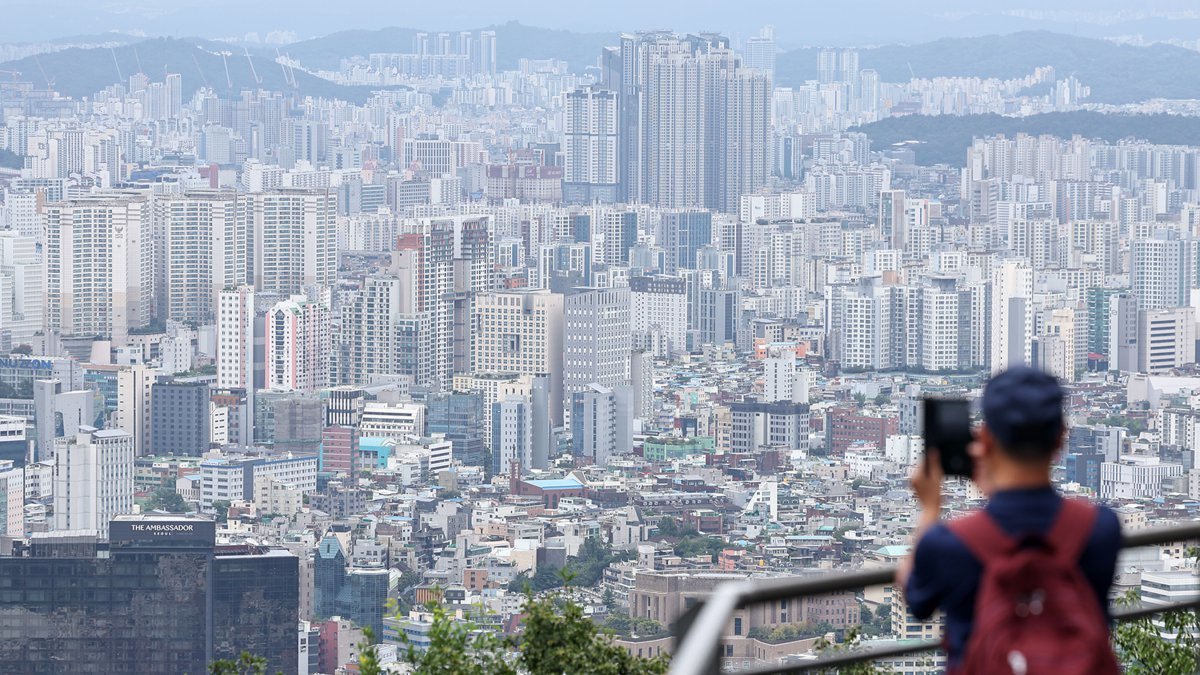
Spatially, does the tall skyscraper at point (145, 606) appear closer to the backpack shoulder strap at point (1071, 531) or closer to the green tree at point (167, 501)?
the green tree at point (167, 501)

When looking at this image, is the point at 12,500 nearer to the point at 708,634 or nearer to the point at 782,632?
the point at 782,632

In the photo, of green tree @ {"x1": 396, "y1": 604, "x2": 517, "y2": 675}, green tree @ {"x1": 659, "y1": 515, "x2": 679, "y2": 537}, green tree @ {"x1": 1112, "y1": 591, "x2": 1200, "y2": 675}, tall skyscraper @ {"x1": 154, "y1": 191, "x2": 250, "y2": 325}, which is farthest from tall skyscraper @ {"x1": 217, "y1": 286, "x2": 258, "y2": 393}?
green tree @ {"x1": 1112, "y1": 591, "x2": 1200, "y2": 675}

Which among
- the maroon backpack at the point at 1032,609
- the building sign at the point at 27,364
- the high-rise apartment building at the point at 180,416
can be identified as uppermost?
the maroon backpack at the point at 1032,609

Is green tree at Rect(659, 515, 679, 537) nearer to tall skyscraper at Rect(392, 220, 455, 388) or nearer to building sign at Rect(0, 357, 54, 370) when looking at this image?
tall skyscraper at Rect(392, 220, 455, 388)

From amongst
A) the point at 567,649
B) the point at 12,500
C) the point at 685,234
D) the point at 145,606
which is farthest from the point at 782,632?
the point at 685,234

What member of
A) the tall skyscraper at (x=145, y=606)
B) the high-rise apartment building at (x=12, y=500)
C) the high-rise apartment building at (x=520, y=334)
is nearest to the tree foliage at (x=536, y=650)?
the tall skyscraper at (x=145, y=606)

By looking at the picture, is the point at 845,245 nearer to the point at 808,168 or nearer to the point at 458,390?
the point at 808,168

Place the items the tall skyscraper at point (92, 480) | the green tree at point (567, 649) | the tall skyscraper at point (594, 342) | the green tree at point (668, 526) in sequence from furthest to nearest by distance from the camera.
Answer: the tall skyscraper at point (594, 342), the tall skyscraper at point (92, 480), the green tree at point (668, 526), the green tree at point (567, 649)
